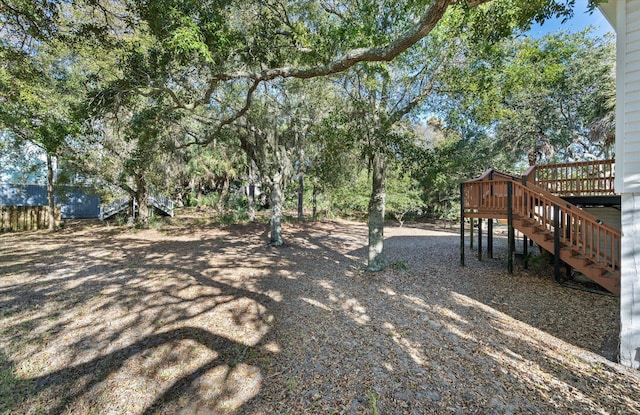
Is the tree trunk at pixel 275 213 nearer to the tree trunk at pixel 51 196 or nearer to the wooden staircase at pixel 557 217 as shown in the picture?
the wooden staircase at pixel 557 217

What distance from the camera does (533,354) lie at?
3.23 metres

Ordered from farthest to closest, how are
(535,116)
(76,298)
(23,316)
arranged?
(535,116) → (76,298) → (23,316)

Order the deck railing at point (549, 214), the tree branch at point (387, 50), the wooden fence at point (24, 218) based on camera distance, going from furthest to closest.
A: the wooden fence at point (24, 218)
the deck railing at point (549, 214)
the tree branch at point (387, 50)

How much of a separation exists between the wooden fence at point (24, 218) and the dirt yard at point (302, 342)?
7.79 m

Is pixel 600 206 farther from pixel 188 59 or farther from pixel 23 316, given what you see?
pixel 23 316

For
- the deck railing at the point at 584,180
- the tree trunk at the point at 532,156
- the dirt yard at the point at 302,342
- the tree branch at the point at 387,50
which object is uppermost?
the tree trunk at the point at 532,156

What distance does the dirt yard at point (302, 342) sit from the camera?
2555 mm

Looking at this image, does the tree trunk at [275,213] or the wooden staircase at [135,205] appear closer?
the tree trunk at [275,213]

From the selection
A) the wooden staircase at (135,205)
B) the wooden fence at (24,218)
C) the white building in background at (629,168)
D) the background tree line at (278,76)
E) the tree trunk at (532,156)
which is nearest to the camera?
the white building in background at (629,168)

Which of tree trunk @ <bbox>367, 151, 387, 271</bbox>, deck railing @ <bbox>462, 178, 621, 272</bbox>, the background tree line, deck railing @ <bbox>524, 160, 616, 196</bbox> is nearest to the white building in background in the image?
the background tree line

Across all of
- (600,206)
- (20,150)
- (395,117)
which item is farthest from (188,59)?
(20,150)

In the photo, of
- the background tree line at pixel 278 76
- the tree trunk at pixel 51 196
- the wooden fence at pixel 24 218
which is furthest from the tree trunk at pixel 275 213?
the wooden fence at pixel 24 218

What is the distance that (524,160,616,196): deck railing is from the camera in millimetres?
6668

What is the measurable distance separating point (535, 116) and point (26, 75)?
19.0 metres
